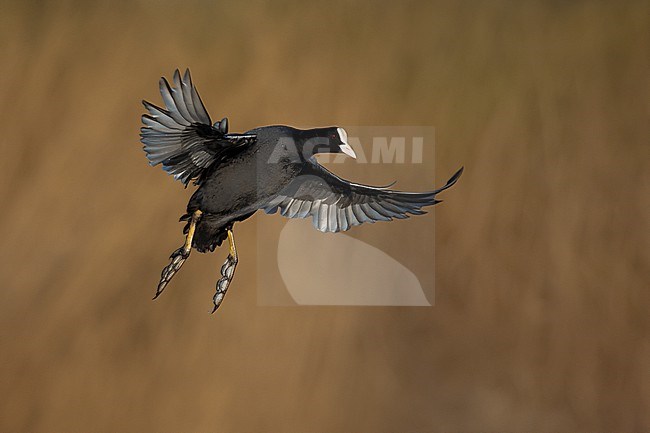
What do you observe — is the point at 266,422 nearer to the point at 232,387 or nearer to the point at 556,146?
the point at 232,387

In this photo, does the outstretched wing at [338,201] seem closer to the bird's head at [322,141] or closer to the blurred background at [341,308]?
the bird's head at [322,141]

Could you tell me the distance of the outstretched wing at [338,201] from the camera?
129cm

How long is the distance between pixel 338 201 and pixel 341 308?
0.44 m

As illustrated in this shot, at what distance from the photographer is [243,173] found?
122 cm

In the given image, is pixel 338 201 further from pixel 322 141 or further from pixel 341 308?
pixel 341 308

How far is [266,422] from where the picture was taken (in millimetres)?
1727

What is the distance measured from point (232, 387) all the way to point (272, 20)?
2.55 ft

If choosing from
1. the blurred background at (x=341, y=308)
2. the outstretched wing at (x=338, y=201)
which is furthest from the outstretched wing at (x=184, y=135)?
the blurred background at (x=341, y=308)

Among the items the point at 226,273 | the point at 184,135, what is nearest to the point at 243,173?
the point at 184,135

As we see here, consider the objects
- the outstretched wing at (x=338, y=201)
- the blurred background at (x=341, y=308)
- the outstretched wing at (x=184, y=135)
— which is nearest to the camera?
the outstretched wing at (x=184, y=135)

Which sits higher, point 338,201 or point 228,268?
point 338,201

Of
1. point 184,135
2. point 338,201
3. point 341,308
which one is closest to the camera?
point 184,135

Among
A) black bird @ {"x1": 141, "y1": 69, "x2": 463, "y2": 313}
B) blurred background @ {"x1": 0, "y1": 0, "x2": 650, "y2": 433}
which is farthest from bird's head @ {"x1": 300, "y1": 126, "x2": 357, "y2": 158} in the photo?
blurred background @ {"x1": 0, "y1": 0, "x2": 650, "y2": 433}

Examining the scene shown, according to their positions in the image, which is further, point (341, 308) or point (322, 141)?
point (341, 308)
